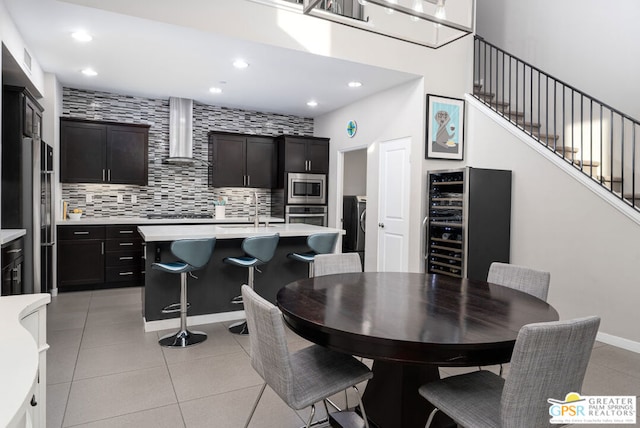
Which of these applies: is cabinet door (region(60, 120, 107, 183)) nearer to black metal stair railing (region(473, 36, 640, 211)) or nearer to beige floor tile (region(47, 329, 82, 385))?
beige floor tile (region(47, 329, 82, 385))

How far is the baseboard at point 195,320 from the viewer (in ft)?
12.8

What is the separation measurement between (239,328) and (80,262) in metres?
2.88

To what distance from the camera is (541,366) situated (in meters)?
1.41

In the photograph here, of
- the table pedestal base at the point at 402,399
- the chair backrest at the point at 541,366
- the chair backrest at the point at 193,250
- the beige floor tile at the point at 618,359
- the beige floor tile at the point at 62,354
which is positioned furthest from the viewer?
the chair backrest at the point at 193,250

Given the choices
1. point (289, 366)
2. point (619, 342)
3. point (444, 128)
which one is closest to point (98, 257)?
point (289, 366)

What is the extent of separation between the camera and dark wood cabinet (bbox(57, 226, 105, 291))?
531 centimetres

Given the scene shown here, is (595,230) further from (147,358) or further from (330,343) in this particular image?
(147,358)

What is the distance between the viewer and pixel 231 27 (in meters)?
3.85

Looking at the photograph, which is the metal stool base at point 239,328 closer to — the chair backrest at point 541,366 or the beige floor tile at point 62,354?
the beige floor tile at point 62,354

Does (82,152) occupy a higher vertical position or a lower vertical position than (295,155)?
lower

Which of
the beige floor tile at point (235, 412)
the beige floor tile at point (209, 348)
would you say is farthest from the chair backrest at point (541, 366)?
the beige floor tile at point (209, 348)

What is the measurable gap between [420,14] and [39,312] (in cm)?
244

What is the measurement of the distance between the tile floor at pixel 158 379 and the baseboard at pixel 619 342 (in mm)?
96

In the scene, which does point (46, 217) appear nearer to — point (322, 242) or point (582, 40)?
point (322, 242)
